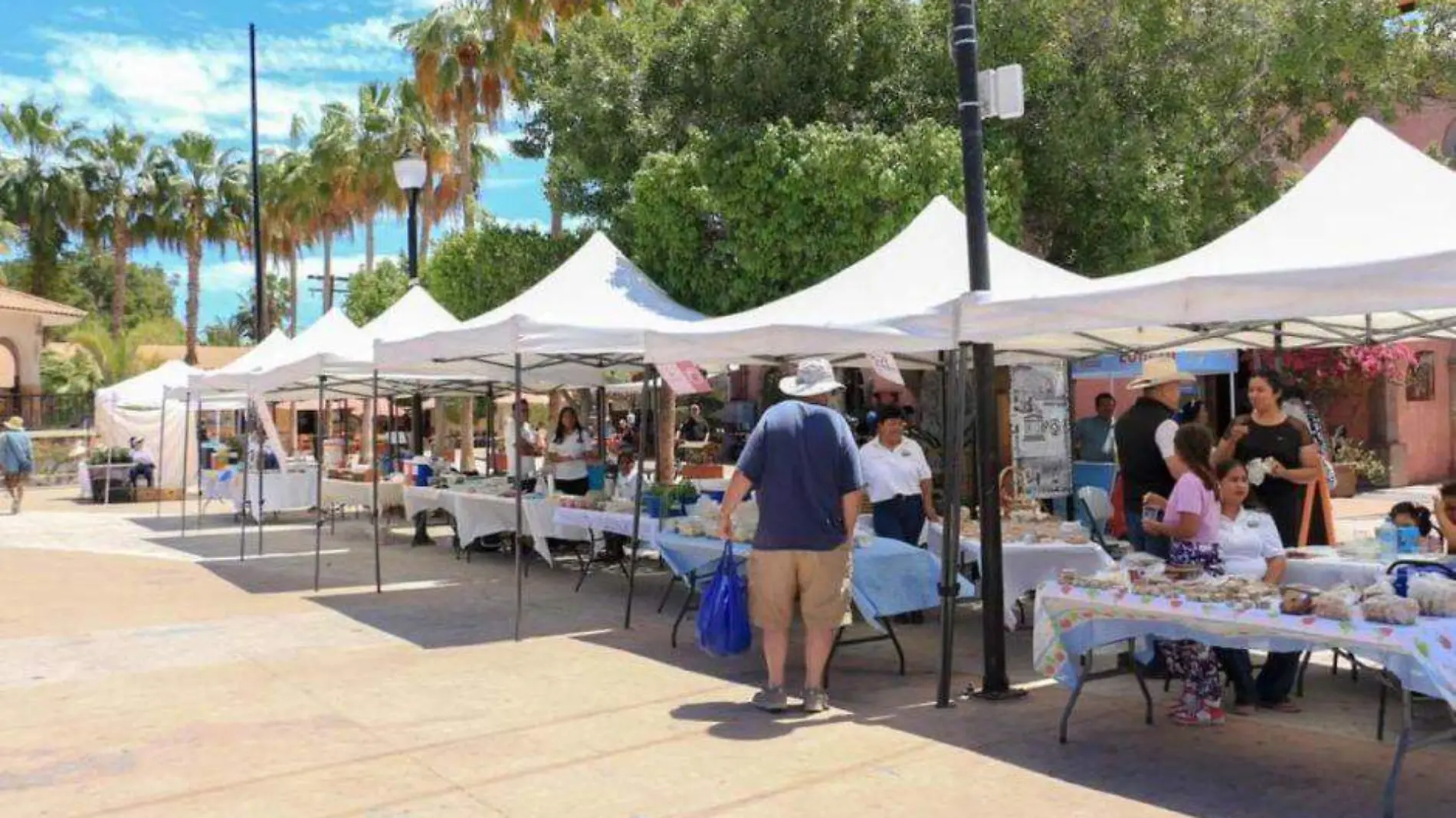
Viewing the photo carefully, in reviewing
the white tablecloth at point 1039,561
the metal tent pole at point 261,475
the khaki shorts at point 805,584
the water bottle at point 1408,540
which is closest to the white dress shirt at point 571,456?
the metal tent pole at point 261,475

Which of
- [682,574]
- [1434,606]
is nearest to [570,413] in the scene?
[682,574]

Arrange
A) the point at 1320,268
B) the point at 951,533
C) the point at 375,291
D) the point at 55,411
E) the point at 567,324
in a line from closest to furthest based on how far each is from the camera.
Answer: the point at 1320,268 < the point at 951,533 < the point at 567,324 < the point at 375,291 < the point at 55,411

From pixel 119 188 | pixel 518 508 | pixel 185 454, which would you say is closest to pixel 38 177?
pixel 119 188

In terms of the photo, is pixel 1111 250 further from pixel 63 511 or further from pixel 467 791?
pixel 63 511

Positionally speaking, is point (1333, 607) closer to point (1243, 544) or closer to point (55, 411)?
point (1243, 544)

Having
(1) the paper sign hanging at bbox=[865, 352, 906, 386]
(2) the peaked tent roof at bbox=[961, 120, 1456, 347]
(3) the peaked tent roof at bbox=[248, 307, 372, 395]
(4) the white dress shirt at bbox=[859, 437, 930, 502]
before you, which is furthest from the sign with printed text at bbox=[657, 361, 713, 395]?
(3) the peaked tent roof at bbox=[248, 307, 372, 395]

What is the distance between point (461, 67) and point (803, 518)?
2269cm

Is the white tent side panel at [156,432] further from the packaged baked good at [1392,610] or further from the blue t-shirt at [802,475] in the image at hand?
the packaged baked good at [1392,610]

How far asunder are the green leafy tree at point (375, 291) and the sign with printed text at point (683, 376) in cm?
2112

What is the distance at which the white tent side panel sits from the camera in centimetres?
2639

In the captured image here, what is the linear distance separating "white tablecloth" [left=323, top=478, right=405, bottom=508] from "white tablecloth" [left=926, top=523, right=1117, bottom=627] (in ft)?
32.1

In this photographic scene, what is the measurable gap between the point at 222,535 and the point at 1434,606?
1664cm

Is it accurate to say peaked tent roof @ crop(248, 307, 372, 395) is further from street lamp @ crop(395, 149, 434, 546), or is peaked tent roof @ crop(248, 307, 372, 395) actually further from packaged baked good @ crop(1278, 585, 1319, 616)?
packaged baked good @ crop(1278, 585, 1319, 616)

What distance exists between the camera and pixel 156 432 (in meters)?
27.4
